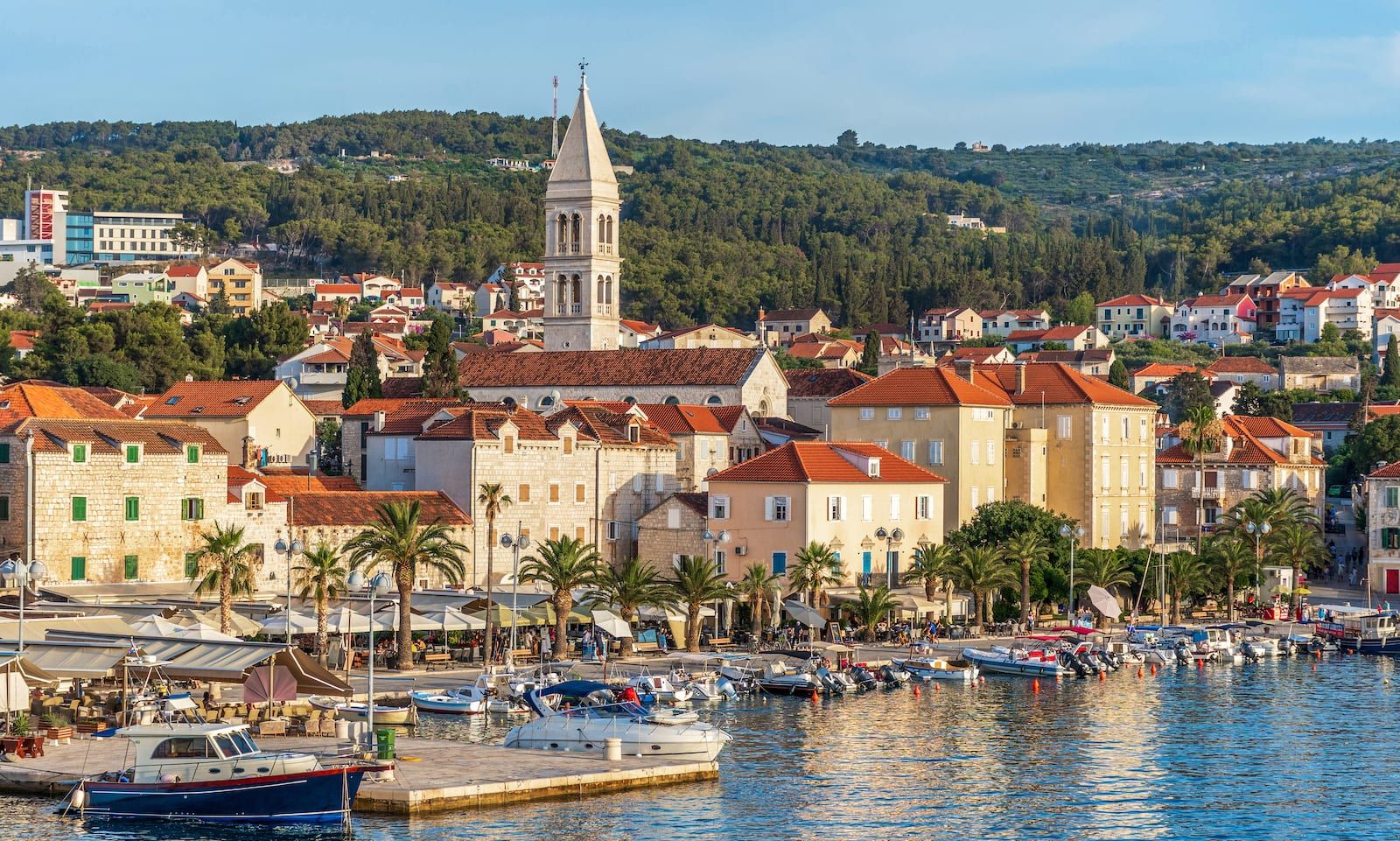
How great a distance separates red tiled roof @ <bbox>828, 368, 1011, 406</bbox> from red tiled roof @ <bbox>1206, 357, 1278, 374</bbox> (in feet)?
283

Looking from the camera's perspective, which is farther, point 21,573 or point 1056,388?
point 1056,388

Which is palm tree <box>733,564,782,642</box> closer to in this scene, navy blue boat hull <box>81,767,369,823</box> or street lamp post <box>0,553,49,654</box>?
street lamp post <box>0,553,49,654</box>

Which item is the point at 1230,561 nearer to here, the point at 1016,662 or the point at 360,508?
the point at 1016,662

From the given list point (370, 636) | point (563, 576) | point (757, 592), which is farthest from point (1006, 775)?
point (757, 592)

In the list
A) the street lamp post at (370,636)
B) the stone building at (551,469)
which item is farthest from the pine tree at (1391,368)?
the street lamp post at (370,636)

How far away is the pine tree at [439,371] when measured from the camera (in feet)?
342

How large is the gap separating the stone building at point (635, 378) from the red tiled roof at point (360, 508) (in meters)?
17.0

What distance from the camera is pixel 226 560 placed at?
58406mm

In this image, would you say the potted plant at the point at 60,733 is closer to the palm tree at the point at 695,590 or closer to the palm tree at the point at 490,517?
the palm tree at the point at 490,517

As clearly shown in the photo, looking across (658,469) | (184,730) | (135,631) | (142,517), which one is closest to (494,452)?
(658,469)

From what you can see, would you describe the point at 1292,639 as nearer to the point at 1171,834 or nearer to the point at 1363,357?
the point at 1171,834

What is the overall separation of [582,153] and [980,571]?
1832 inches

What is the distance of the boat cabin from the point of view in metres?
39.0

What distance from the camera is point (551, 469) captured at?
3130 inches
